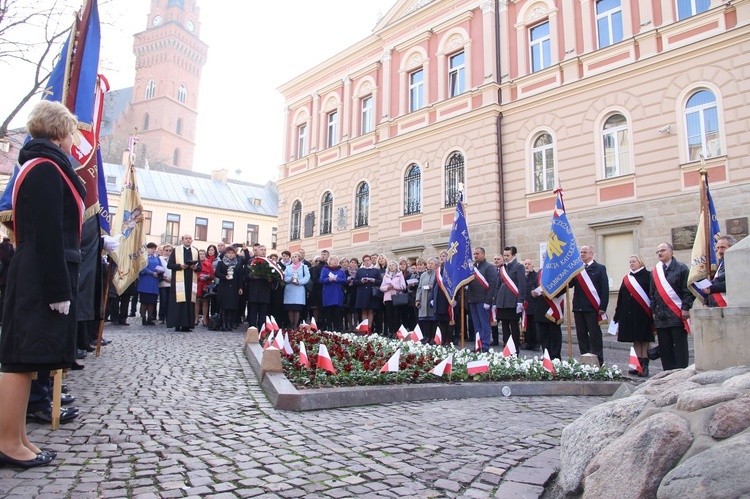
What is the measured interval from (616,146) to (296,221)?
58.2ft

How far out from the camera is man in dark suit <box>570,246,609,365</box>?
8930 mm

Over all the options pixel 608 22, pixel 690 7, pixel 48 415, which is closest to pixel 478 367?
pixel 48 415

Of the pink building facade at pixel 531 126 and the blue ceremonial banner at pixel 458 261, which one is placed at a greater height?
the pink building facade at pixel 531 126

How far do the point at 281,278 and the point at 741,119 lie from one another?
13092 mm

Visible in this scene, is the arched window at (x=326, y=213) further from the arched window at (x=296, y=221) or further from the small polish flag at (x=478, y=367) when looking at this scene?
the small polish flag at (x=478, y=367)

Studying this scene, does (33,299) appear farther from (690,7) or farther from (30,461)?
(690,7)

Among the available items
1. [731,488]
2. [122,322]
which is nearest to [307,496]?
[731,488]

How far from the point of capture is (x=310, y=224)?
2878cm

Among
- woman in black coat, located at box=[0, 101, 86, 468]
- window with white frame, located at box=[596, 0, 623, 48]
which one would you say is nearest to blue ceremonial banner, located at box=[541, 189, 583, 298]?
woman in black coat, located at box=[0, 101, 86, 468]

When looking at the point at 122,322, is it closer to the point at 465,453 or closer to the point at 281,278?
the point at 281,278

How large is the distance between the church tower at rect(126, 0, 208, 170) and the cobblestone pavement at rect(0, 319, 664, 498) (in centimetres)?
8053

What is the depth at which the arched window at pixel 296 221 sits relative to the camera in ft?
97.6

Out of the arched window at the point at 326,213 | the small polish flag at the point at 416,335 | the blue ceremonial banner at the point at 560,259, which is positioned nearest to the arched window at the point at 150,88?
the arched window at the point at 326,213

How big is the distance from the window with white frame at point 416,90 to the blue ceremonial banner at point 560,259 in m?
15.5
